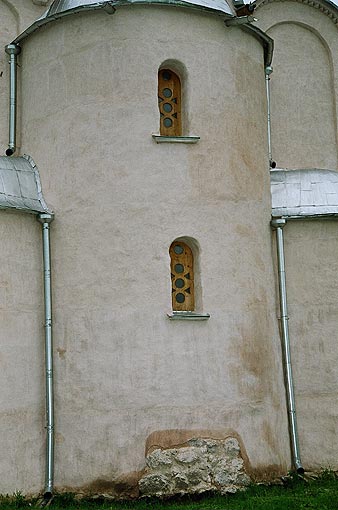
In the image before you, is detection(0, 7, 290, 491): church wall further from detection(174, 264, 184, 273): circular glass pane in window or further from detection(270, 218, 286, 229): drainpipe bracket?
detection(174, 264, 184, 273): circular glass pane in window

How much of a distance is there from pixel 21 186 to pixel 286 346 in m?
4.38

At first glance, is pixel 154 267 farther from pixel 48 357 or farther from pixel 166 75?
pixel 166 75

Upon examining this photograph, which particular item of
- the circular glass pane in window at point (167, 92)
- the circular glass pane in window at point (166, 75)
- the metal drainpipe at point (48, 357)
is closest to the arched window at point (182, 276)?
the metal drainpipe at point (48, 357)

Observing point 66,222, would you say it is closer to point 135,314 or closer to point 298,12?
point 135,314

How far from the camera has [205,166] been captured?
12.5m

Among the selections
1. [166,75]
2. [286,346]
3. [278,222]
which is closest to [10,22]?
[166,75]

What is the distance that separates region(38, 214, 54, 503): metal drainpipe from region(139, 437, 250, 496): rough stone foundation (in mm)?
1204

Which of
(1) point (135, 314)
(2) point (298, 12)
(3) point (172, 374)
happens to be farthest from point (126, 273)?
(2) point (298, 12)

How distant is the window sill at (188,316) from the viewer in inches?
468

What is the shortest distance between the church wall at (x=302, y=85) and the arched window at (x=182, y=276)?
3869 mm

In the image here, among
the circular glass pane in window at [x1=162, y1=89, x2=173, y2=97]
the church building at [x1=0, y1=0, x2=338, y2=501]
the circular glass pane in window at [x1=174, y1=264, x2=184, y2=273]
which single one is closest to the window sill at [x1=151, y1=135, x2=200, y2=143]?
the church building at [x1=0, y1=0, x2=338, y2=501]

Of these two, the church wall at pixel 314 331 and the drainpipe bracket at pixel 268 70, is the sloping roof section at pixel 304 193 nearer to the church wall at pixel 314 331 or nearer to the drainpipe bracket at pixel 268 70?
the church wall at pixel 314 331

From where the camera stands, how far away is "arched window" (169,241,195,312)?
12.3 meters

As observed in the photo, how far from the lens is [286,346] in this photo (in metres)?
13.0
